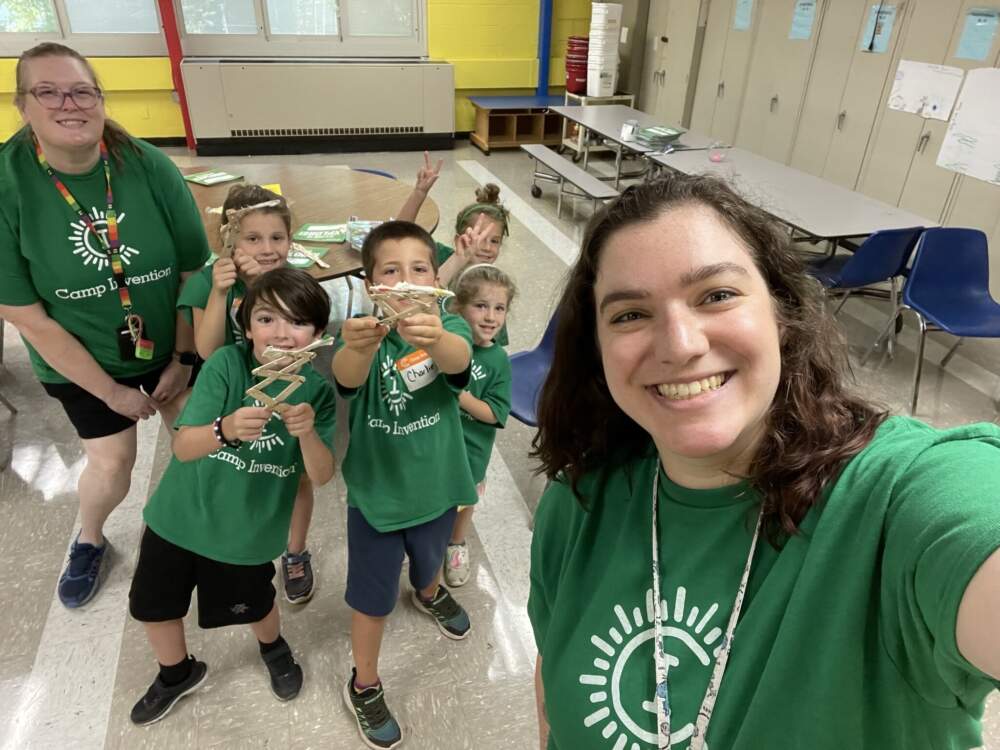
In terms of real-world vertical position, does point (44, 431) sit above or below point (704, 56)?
below

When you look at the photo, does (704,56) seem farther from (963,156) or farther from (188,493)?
(188,493)

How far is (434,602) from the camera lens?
206cm

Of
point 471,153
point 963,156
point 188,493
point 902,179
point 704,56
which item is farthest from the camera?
point 471,153

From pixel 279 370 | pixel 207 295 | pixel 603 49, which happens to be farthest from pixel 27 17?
pixel 279 370

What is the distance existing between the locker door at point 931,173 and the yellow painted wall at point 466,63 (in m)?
5.24

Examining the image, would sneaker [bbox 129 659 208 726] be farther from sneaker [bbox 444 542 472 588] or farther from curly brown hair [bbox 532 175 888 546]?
curly brown hair [bbox 532 175 888 546]

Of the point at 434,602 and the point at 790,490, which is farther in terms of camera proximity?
the point at 434,602

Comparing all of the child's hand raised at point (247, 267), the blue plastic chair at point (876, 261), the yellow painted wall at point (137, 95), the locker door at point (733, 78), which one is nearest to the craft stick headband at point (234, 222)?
the child's hand raised at point (247, 267)

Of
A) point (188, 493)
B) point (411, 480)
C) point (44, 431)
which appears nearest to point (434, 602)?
point (411, 480)

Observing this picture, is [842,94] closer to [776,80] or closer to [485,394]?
[776,80]

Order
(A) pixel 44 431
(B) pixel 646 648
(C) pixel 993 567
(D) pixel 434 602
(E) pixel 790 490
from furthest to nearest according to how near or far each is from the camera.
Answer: (A) pixel 44 431 → (D) pixel 434 602 → (B) pixel 646 648 → (E) pixel 790 490 → (C) pixel 993 567

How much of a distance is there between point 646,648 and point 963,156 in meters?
4.71

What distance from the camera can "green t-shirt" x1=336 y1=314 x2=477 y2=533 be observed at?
1.54m

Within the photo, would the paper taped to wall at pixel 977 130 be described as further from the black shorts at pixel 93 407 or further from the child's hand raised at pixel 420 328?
the black shorts at pixel 93 407
